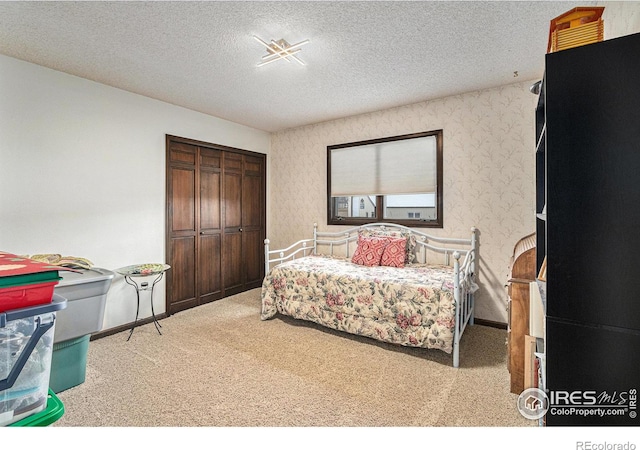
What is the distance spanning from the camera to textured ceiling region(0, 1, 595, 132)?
1966 millimetres

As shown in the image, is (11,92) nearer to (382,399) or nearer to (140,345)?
(140,345)

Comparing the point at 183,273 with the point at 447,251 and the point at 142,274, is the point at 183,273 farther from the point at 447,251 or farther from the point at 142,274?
the point at 447,251

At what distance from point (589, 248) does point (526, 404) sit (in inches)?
54.3

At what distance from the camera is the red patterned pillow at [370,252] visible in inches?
142

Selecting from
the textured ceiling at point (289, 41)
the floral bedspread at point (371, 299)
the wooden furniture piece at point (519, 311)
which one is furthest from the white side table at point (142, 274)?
the wooden furniture piece at point (519, 311)

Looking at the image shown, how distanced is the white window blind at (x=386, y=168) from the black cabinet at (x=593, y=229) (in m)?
2.61

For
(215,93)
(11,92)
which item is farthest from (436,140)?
(11,92)

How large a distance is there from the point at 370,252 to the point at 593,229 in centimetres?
269

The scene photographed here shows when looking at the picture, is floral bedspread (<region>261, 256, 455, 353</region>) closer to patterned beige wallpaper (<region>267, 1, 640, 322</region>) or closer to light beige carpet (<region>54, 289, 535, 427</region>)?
light beige carpet (<region>54, 289, 535, 427</region>)

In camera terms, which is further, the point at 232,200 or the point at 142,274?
the point at 232,200

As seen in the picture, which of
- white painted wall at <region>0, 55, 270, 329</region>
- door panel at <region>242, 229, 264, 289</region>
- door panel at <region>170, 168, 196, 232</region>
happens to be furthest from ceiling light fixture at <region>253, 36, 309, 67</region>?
door panel at <region>242, 229, 264, 289</region>

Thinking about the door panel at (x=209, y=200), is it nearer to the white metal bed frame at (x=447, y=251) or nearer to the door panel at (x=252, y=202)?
the door panel at (x=252, y=202)

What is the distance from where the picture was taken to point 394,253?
11.7 ft

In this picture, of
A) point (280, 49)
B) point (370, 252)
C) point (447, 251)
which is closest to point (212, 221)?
point (370, 252)
